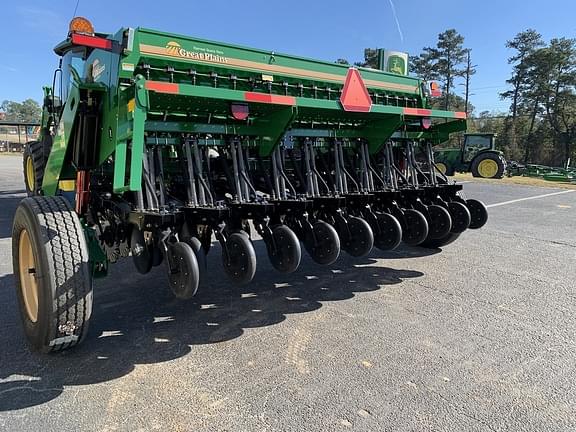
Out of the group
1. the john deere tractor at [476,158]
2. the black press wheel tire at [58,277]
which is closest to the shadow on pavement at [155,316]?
the black press wheel tire at [58,277]

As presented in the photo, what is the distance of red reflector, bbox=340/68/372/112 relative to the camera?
12.4ft

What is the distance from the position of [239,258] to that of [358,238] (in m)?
1.13

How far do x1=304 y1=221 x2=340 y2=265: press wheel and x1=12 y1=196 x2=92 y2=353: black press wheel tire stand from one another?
1662mm

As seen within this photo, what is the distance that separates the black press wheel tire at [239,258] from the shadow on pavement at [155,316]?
1.62 feet

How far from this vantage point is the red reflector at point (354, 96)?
12.4 ft

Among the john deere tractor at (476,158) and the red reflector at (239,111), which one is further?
the john deere tractor at (476,158)

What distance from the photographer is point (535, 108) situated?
1609 inches

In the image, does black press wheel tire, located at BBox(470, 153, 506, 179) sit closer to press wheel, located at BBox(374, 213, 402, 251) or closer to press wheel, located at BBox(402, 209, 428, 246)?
press wheel, located at BBox(402, 209, 428, 246)

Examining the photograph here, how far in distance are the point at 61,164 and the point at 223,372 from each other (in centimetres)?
220

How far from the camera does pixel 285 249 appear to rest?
11.1ft

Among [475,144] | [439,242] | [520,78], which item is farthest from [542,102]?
[439,242]

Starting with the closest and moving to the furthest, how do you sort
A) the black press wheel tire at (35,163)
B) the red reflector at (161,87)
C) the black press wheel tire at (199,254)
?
1. the red reflector at (161,87)
2. the black press wheel tire at (199,254)
3. the black press wheel tire at (35,163)

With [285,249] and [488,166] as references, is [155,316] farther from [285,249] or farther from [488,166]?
[488,166]

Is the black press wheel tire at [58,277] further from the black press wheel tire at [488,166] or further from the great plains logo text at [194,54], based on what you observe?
the black press wheel tire at [488,166]
